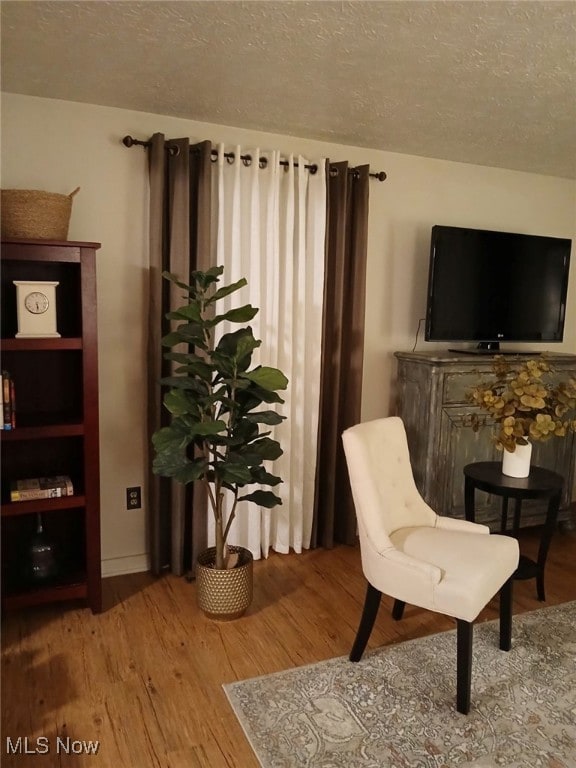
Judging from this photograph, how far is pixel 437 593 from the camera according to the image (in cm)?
206

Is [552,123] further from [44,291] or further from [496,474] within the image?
[44,291]

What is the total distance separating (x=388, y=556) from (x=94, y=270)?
Answer: 1.70 metres

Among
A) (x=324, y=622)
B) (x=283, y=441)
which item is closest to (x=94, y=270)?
(x=283, y=441)

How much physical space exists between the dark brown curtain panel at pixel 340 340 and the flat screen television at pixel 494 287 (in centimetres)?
47

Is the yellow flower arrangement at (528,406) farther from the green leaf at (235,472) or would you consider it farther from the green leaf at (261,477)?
the green leaf at (235,472)

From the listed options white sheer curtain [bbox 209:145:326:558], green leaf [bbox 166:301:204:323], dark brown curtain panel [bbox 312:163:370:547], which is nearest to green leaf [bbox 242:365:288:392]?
green leaf [bbox 166:301:204:323]

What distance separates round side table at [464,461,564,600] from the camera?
8.64 feet

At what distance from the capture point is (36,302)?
2.48m

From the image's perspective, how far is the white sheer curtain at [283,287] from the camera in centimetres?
309

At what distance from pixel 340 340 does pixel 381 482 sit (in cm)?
115

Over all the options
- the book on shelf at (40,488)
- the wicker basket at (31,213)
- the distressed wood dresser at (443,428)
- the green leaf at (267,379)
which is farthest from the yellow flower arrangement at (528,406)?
the wicker basket at (31,213)

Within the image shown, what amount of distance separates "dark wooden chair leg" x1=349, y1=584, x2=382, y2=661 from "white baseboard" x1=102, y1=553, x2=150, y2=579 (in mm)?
1307

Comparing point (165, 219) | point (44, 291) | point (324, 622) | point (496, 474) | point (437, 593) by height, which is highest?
Result: point (165, 219)

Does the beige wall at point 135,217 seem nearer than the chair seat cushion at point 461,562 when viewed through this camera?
No
